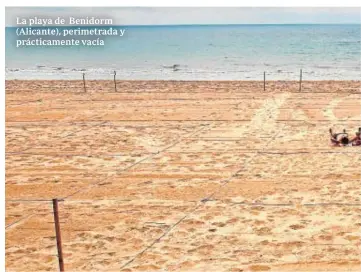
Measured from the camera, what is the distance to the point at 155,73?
1393 inches

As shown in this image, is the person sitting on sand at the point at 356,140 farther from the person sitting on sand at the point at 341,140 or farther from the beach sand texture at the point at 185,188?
the beach sand texture at the point at 185,188

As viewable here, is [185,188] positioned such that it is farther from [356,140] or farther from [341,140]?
[356,140]

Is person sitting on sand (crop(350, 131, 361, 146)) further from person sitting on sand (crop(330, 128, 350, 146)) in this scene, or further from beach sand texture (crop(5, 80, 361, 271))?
beach sand texture (crop(5, 80, 361, 271))

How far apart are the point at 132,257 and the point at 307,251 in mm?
2202

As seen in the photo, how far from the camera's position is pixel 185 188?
8.36 m

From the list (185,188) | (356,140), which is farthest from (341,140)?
(185,188)

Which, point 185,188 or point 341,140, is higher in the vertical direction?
point 341,140

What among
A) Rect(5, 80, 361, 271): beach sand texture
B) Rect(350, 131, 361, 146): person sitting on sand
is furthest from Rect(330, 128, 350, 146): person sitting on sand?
Rect(5, 80, 361, 271): beach sand texture

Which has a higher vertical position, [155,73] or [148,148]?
[155,73]

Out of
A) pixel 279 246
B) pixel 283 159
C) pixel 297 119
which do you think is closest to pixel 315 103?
pixel 297 119

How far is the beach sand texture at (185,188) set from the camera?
6.08 m
